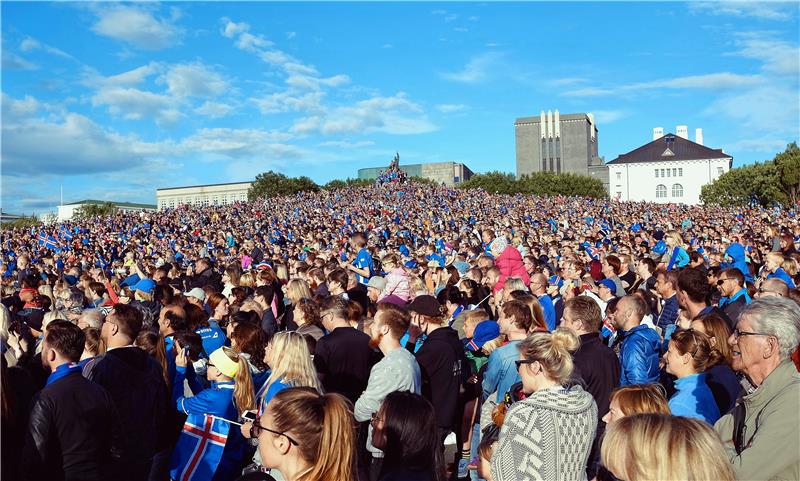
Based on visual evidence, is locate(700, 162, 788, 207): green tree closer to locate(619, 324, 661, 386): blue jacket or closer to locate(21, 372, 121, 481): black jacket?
locate(619, 324, 661, 386): blue jacket

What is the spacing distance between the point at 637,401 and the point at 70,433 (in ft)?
10.4

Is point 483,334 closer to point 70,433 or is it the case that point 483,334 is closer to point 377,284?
point 377,284

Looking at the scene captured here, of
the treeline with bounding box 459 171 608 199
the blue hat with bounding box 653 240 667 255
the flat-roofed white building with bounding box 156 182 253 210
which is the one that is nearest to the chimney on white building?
the treeline with bounding box 459 171 608 199

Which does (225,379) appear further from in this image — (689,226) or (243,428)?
(689,226)

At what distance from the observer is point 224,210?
48344mm

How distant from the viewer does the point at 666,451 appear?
2258mm

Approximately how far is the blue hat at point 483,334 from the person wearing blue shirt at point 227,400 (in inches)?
110

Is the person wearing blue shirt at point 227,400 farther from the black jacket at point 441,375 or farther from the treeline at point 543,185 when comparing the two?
the treeline at point 543,185

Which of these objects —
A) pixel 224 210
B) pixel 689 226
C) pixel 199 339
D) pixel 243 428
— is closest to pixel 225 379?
pixel 243 428

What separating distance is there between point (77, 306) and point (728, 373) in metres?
7.78

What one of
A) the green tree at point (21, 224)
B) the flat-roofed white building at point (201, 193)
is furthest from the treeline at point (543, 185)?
the flat-roofed white building at point (201, 193)

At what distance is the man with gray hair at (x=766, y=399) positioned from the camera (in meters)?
2.67

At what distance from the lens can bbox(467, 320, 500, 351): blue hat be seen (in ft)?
21.4

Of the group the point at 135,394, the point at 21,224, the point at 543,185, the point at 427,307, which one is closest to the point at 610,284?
the point at 427,307
